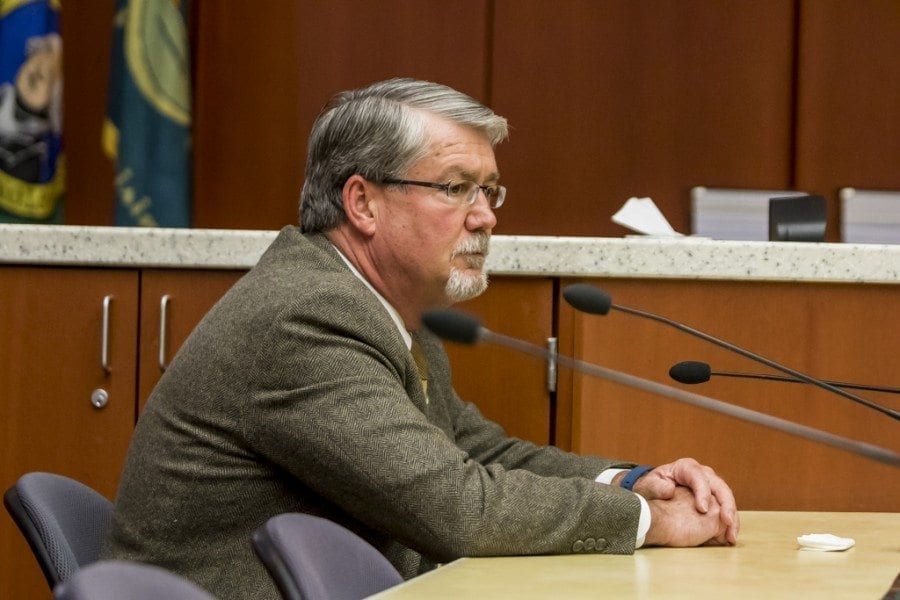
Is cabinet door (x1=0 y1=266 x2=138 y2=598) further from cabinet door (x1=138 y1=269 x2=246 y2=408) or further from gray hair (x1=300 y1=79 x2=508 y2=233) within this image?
gray hair (x1=300 y1=79 x2=508 y2=233)

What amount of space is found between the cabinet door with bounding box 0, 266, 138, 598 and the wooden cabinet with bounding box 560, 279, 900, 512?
0.94 m

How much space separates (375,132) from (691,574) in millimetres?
903

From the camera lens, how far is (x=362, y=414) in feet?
5.50

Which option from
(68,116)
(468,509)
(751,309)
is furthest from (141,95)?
(468,509)

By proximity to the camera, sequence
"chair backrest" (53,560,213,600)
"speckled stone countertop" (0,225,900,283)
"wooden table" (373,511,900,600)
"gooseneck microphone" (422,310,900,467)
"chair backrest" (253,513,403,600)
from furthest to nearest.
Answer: "speckled stone countertop" (0,225,900,283) < "wooden table" (373,511,900,600) < "chair backrest" (253,513,403,600) < "gooseneck microphone" (422,310,900,467) < "chair backrest" (53,560,213,600)

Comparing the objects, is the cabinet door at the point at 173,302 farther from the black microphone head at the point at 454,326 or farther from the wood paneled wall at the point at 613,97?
the wood paneled wall at the point at 613,97

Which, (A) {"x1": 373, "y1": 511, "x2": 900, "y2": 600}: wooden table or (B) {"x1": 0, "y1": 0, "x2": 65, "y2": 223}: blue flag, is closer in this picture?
(A) {"x1": 373, "y1": 511, "x2": 900, "y2": 600}: wooden table

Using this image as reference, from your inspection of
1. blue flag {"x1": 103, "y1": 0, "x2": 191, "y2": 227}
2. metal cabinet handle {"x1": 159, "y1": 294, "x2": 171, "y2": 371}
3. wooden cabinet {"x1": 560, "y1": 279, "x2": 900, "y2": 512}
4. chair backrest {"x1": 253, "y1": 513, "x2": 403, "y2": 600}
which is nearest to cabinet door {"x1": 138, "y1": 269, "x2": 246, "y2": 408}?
metal cabinet handle {"x1": 159, "y1": 294, "x2": 171, "y2": 371}

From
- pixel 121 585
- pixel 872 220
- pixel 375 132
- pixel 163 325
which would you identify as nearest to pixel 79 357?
pixel 163 325

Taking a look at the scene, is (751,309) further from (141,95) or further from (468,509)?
(141,95)

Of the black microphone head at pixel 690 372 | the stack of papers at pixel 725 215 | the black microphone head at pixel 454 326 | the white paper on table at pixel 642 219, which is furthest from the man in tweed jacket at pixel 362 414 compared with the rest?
the stack of papers at pixel 725 215

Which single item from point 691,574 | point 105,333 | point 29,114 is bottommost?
point 691,574

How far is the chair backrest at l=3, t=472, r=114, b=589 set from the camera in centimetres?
159

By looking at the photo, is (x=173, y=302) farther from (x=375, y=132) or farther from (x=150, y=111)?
(x=150, y=111)
